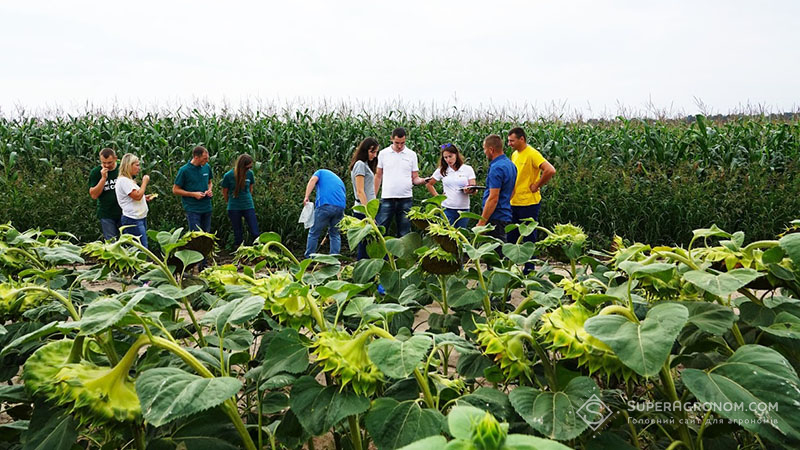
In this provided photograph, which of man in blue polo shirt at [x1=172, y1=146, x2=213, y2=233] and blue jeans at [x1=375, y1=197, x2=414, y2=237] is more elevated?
man in blue polo shirt at [x1=172, y1=146, x2=213, y2=233]

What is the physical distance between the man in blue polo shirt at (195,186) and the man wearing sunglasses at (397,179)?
2394 millimetres

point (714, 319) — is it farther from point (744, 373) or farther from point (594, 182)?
point (594, 182)

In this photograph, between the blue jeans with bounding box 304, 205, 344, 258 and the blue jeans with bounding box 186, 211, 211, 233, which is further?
the blue jeans with bounding box 186, 211, 211, 233

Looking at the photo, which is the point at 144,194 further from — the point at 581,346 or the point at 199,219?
the point at 581,346

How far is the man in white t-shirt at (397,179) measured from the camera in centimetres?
700

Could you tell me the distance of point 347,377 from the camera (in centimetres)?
94

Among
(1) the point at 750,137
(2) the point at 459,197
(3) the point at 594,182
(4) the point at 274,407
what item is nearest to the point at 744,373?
(4) the point at 274,407

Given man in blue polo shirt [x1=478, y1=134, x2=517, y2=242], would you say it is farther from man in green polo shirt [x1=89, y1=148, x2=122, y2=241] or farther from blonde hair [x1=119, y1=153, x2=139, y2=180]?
man in green polo shirt [x1=89, y1=148, x2=122, y2=241]

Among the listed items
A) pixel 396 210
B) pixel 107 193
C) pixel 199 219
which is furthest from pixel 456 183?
pixel 107 193

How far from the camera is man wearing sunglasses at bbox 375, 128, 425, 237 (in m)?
7.00

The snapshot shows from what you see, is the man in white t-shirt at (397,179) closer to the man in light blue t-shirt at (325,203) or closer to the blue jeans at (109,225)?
the man in light blue t-shirt at (325,203)

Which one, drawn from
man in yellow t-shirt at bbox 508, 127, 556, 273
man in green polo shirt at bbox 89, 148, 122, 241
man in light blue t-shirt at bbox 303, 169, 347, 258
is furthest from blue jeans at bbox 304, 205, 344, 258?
man in green polo shirt at bbox 89, 148, 122, 241

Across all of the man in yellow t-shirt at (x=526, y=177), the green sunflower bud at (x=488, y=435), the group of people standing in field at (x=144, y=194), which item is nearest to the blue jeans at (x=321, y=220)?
the group of people standing in field at (x=144, y=194)

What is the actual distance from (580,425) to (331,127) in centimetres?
1143
